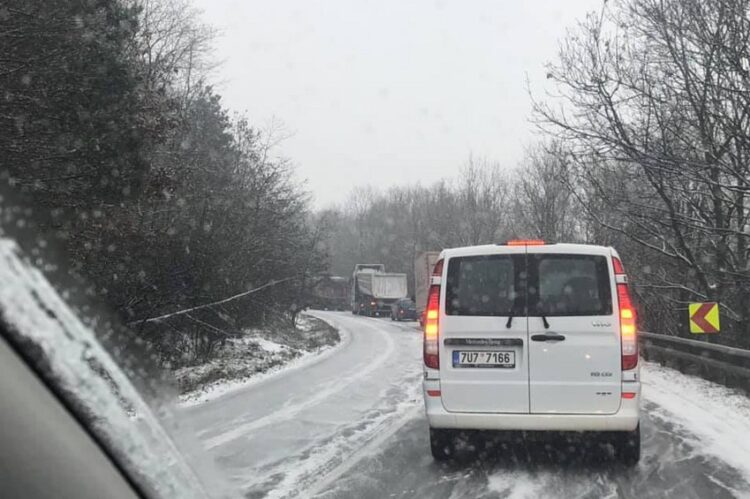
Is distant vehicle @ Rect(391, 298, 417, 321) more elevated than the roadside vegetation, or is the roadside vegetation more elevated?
the roadside vegetation

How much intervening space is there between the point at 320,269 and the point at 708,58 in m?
16.8

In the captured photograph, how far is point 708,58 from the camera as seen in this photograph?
504 inches

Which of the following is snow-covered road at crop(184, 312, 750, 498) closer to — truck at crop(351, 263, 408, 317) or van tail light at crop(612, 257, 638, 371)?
van tail light at crop(612, 257, 638, 371)

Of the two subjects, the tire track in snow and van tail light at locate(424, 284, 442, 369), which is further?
the tire track in snow

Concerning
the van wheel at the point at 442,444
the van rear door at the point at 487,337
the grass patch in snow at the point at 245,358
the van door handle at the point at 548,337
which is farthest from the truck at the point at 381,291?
the van door handle at the point at 548,337

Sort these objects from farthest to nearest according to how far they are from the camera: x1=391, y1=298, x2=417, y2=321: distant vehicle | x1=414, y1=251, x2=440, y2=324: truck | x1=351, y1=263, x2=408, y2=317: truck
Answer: x1=351, y1=263, x2=408, y2=317: truck, x1=391, y1=298, x2=417, y2=321: distant vehicle, x1=414, y1=251, x2=440, y2=324: truck

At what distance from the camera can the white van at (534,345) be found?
18.5 ft

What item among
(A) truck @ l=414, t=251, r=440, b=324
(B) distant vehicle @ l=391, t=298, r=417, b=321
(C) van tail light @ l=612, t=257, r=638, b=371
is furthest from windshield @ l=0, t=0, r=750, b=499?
(B) distant vehicle @ l=391, t=298, r=417, b=321

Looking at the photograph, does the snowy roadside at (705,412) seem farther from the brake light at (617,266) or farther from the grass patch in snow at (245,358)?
Result: the grass patch in snow at (245,358)

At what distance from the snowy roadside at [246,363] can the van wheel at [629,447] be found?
233 inches

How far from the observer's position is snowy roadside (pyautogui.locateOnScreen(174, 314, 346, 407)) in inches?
455

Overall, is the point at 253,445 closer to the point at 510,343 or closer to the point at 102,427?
the point at 510,343

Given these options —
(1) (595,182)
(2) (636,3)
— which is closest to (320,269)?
(1) (595,182)

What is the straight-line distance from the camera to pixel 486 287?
6031mm
